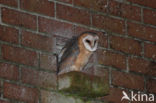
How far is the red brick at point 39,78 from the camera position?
11.3 ft

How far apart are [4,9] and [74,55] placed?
0.44m

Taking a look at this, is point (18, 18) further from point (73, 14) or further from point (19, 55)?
point (73, 14)

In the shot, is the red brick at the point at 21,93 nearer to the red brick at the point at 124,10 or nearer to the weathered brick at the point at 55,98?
the weathered brick at the point at 55,98

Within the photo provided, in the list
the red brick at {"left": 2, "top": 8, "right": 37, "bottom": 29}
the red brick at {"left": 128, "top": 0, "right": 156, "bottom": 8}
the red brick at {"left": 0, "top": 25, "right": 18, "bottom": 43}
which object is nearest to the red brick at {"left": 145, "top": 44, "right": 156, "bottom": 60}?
the red brick at {"left": 128, "top": 0, "right": 156, "bottom": 8}

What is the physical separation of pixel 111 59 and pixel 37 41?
1.60ft

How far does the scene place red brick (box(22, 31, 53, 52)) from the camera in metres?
3.50

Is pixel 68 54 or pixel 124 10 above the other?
pixel 124 10

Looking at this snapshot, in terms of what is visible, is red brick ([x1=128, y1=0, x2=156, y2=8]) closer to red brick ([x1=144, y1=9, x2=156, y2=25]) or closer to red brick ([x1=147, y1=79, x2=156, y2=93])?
red brick ([x1=144, y1=9, x2=156, y2=25])

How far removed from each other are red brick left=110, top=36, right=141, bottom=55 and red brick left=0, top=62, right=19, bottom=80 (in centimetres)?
68

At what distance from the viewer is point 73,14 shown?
3.73 m

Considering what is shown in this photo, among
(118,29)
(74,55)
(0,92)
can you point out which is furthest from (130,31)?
(0,92)

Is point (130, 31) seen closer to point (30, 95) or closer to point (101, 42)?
point (101, 42)

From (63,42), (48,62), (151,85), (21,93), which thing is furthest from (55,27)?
(151,85)

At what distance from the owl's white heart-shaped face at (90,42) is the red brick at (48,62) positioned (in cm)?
29
